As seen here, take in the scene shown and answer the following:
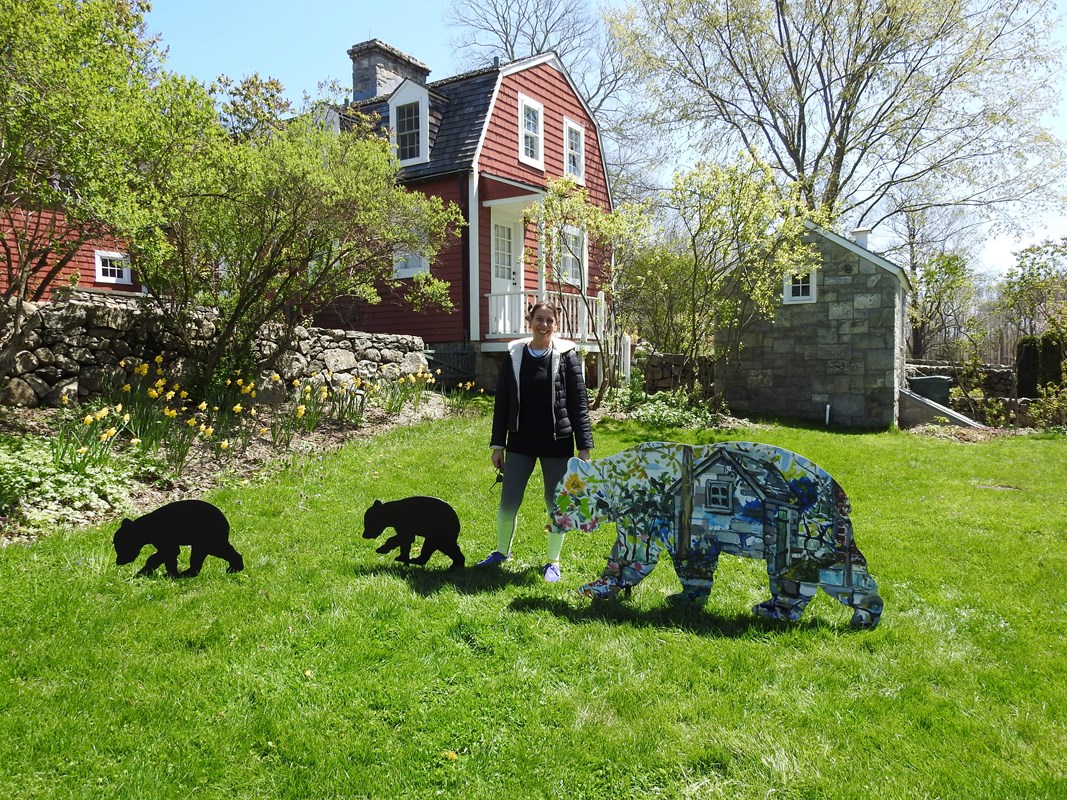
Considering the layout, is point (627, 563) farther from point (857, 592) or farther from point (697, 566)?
point (857, 592)

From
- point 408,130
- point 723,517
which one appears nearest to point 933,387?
point 408,130

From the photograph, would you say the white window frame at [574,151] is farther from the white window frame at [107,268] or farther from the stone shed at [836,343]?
the white window frame at [107,268]

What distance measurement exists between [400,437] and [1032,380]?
1454 cm

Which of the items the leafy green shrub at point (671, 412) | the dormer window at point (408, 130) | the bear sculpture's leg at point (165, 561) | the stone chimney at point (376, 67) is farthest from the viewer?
the stone chimney at point (376, 67)

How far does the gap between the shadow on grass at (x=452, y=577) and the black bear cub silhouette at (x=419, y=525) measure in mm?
71

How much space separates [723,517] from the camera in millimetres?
3740

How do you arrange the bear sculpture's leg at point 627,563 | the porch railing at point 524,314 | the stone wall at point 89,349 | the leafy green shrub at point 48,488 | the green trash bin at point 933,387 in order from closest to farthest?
the bear sculpture's leg at point 627,563 < the leafy green shrub at point 48,488 < the stone wall at point 89,349 < the porch railing at point 524,314 < the green trash bin at point 933,387

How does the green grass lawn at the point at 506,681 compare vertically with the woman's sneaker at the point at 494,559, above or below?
below

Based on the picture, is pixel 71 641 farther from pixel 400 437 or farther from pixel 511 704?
pixel 400 437

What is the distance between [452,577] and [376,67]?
15.7 meters

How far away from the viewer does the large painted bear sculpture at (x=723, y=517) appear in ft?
11.6

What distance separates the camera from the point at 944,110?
19.2 metres

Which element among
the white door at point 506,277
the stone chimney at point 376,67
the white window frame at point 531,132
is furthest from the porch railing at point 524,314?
the stone chimney at point 376,67

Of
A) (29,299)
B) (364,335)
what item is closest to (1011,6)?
(364,335)
